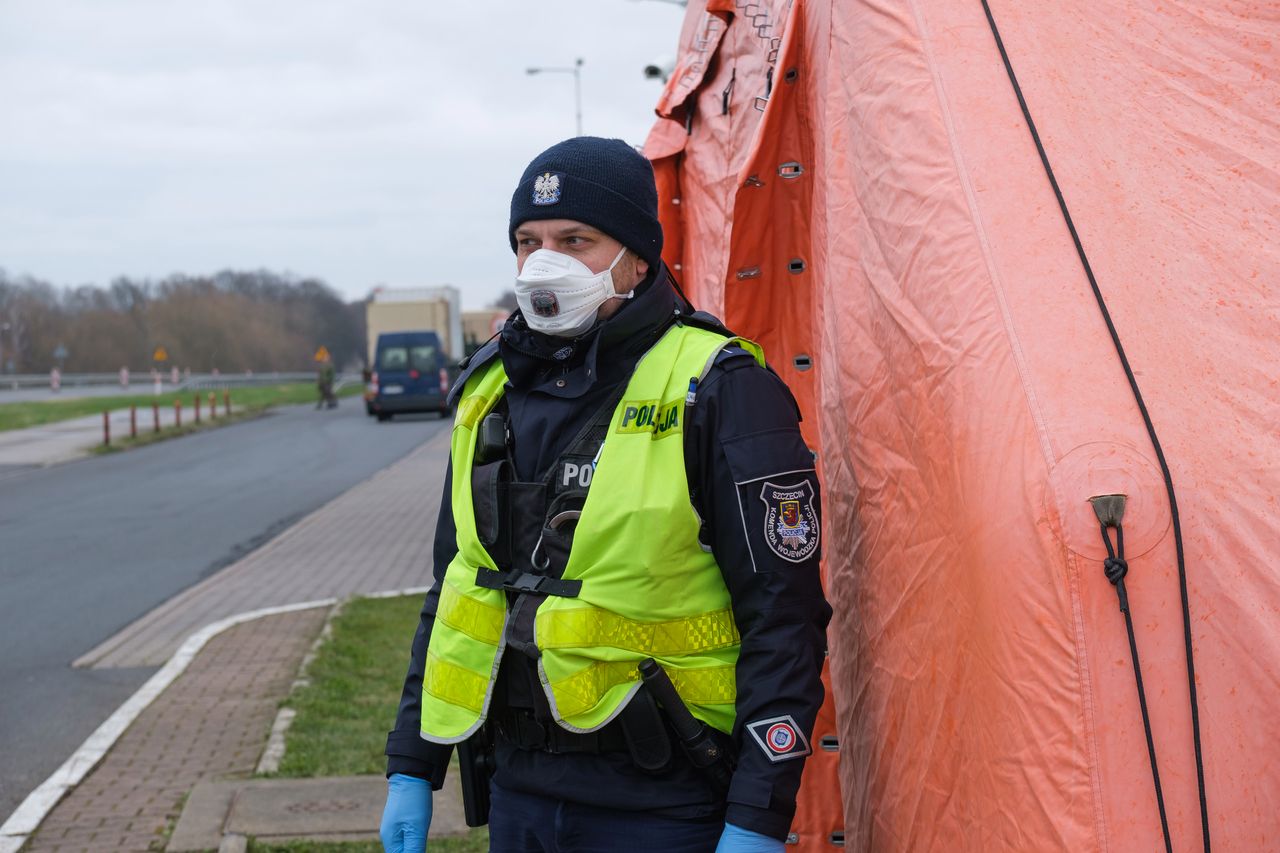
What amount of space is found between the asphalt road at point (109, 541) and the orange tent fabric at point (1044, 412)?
4566 mm

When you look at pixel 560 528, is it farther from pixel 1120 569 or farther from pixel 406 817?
pixel 1120 569

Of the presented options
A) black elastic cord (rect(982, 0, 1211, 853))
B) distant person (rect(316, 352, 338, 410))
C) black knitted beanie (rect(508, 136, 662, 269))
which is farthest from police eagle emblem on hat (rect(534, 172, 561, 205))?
distant person (rect(316, 352, 338, 410))

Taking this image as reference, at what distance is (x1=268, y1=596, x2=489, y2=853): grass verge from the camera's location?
500 cm

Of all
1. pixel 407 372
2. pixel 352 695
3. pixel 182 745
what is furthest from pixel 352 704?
pixel 407 372

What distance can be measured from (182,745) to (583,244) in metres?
4.70

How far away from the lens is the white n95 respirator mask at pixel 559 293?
2453 mm

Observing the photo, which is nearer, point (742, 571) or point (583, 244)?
point (742, 571)

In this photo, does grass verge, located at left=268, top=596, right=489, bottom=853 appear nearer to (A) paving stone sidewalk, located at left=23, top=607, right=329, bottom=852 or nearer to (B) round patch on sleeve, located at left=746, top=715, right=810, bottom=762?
(A) paving stone sidewalk, located at left=23, top=607, right=329, bottom=852

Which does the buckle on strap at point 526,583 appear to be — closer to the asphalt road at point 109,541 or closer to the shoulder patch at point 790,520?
the shoulder patch at point 790,520

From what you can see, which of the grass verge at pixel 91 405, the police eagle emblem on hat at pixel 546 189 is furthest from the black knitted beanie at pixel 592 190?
the grass verge at pixel 91 405

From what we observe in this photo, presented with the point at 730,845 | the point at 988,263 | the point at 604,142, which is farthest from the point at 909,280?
the point at 730,845

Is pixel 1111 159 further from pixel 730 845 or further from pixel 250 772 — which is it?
pixel 250 772

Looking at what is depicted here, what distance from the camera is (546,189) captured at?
2.48m

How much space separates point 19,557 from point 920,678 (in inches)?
479
